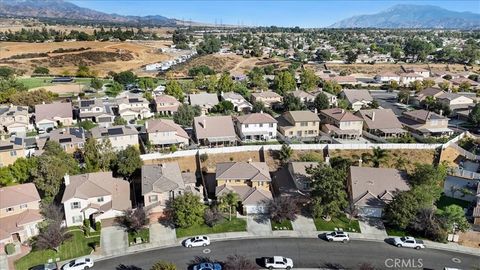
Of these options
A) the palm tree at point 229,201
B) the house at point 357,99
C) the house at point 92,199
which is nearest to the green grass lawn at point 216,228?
the palm tree at point 229,201

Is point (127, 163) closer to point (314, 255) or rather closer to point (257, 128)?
point (257, 128)

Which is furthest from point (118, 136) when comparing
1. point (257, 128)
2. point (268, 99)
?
point (268, 99)

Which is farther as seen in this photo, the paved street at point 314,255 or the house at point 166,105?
the house at point 166,105

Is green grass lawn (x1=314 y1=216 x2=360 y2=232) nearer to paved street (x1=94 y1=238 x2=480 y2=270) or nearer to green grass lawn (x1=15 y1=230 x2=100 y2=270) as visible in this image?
paved street (x1=94 y1=238 x2=480 y2=270)

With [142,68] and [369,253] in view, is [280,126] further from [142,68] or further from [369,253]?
[142,68]

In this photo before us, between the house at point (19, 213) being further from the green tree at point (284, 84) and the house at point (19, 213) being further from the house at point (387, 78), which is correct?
the house at point (387, 78)

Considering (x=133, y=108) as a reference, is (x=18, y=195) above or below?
below

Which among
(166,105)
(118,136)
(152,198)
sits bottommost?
(152,198)

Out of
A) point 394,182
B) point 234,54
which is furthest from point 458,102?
point 234,54
